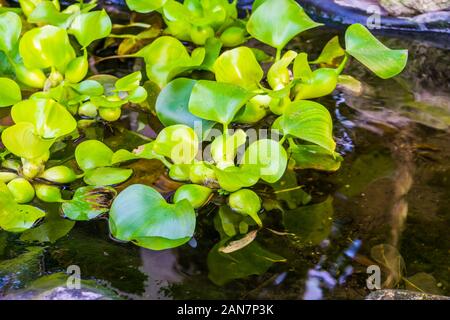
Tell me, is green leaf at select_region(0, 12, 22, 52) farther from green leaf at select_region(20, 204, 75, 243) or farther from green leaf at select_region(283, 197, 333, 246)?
green leaf at select_region(283, 197, 333, 246)

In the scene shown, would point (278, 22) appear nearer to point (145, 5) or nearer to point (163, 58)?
point (163, 58)

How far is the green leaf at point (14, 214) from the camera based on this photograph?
1.21m

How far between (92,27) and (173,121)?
1.36 feet

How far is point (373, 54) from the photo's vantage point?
1.45 meters

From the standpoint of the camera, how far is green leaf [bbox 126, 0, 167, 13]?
179 centimetres

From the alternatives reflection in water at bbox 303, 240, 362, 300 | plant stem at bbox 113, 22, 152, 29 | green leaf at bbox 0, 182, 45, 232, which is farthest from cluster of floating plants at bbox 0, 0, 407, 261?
plant stem at bbox 113, 22, 152, 29

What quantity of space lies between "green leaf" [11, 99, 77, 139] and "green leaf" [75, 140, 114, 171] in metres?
0.06

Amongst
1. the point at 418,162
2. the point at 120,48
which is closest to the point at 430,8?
the point at 418,162

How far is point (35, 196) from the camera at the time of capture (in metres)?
1.33

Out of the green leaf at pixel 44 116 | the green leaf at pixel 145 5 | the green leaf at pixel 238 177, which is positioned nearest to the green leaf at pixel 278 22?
the green leaf at pixel 145 5

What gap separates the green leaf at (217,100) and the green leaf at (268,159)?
99 mm

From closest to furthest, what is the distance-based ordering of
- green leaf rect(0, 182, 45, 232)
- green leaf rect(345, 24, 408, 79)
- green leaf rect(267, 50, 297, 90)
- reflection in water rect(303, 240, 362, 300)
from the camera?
reflection in water rect(303, 240, 362, 300) < green leaf rect(0, 182, 45, 232) < green leaf rect(345, 24, 408, 79) < green leaf rect(267, 50, 297, 90)

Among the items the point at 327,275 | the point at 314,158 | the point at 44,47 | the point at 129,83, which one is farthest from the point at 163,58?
the point at 327,275

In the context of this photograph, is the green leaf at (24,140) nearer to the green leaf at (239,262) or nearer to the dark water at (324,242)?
the dark water at (324,242)
